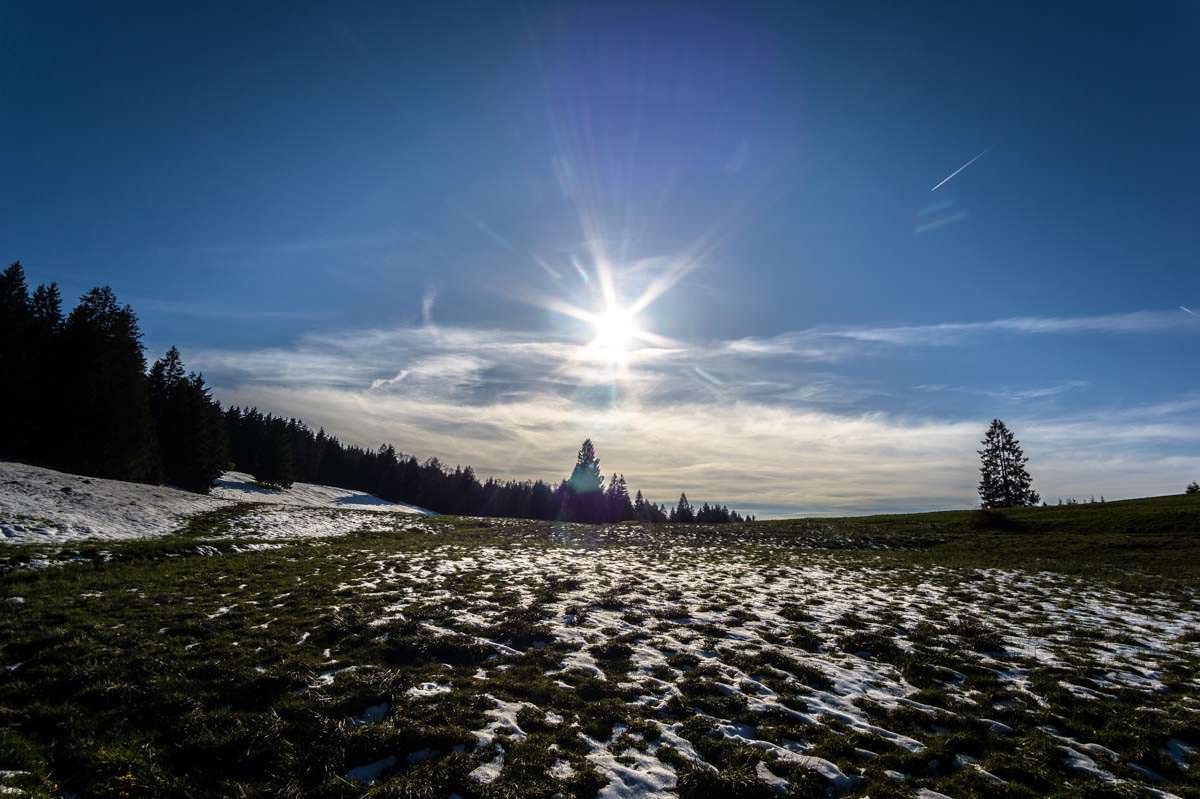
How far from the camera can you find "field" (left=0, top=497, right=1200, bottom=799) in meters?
7.04

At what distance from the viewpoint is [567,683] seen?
10.2 m

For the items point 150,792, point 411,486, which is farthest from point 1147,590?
point 411,486

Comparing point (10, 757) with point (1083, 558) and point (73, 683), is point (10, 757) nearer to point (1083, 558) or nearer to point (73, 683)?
point (73, 683)

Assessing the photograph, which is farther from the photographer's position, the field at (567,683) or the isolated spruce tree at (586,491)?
the isolated spruce tree at (586,491)

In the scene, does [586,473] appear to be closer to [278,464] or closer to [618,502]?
[618,502]

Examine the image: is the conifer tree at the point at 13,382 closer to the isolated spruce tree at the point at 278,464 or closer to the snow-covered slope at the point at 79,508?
the snow-covered slope at the point at 79,508

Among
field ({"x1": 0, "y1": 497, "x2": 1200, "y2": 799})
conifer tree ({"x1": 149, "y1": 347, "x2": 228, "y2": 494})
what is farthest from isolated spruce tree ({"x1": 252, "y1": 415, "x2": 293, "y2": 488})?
field ({"x1": 0, "y1": 497, "x2": 1200, "y2": 799})

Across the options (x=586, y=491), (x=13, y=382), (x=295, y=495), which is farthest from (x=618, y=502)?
(x=13, y=382)

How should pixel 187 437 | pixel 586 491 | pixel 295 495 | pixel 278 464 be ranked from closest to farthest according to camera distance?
1. pixel 187 437
2. pixel 295 495
3. pixel 278 464
4. pixel 586 491

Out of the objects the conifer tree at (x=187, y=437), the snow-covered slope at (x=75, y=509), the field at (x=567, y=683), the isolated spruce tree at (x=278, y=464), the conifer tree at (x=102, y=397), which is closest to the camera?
the field at (x=567, y=683)

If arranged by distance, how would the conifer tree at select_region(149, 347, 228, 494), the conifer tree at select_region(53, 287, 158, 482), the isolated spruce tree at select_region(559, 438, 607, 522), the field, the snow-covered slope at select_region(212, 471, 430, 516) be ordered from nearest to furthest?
the field → the conifer tree at select_region(53, 287, 158, 482) → the conifer tree at select_region(149, 347, 228, 494) → the snow-covered slope at select_region(212, 471, 430, 516) → the isolated spruce tree at select_region(559, 438, 607, 522)

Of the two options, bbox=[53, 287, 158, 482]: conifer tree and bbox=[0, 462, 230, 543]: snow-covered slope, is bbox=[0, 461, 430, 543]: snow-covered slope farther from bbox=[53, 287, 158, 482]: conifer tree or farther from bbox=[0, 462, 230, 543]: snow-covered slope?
bbox=[53, 287, 158, 482]: conifer tree

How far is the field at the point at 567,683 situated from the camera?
7.04 m

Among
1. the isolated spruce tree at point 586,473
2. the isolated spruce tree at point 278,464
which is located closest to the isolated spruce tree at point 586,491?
the isolated spruce tree at point 586,473
